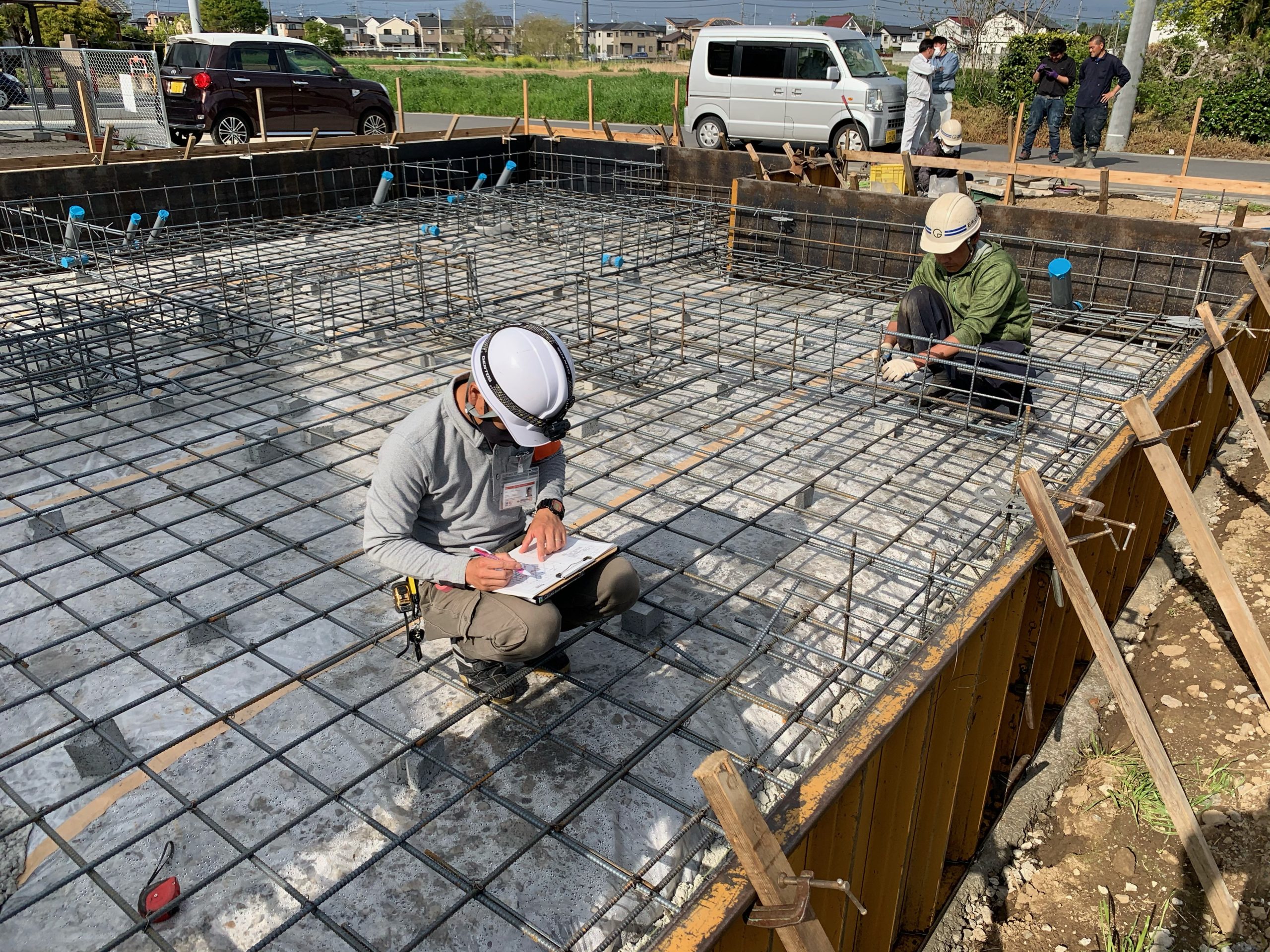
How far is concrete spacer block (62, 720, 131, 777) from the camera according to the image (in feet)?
10.1

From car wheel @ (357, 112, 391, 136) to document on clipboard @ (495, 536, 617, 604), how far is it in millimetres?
12990

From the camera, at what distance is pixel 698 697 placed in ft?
11.5

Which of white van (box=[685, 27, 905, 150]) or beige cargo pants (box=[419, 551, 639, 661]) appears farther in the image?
white van (box=[685, 27, 905, 150])

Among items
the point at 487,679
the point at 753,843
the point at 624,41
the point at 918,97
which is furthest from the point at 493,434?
the point at 624,41

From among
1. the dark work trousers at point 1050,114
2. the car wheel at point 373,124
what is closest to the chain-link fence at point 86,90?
the car wheel at point 373,124

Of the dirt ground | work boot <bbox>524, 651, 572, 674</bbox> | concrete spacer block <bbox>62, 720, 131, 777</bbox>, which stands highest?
work boot <bbox>524, 651, 572, 674</bbox>

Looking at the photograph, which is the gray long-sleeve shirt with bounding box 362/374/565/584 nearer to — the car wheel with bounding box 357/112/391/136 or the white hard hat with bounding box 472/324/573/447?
the white hard hat with bounding box 472/324/573/447

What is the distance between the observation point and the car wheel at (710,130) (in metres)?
15.0

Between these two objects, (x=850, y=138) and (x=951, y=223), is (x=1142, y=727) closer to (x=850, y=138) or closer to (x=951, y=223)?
(x=951, y=223)

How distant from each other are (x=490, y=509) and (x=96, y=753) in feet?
5.08

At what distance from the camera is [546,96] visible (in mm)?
30016

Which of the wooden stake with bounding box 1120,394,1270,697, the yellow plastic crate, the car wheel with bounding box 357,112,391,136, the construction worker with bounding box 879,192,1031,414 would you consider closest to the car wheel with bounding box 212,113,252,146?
the car wheel with bounding box 357,112,391,136

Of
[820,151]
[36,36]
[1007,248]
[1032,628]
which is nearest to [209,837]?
[1032,628]

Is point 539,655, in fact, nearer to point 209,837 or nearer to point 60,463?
point 209,837
